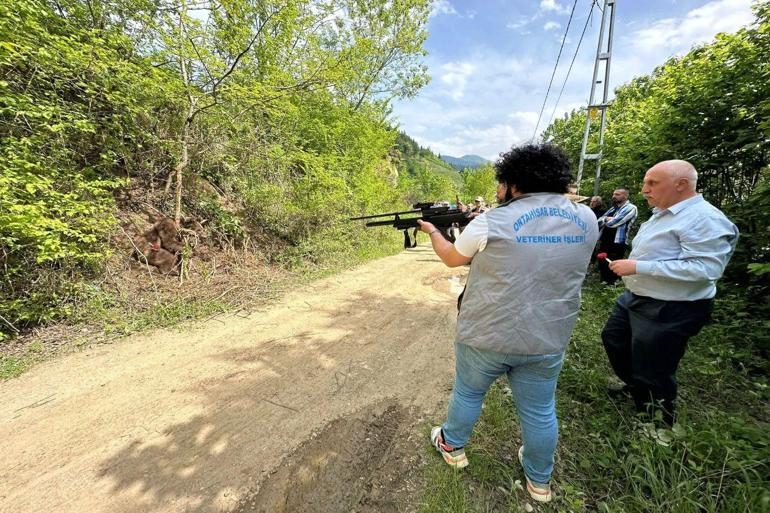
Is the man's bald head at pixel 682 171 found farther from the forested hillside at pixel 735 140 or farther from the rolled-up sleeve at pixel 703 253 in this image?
the forested hillside at pixel 735 140

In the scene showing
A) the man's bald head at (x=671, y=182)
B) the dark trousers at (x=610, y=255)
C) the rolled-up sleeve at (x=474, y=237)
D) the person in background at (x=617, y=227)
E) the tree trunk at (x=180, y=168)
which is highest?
the tree trunk at (x=180, y=168)

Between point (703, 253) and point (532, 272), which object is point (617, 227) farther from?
point (532, 272)

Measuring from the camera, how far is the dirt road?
6.35 ft

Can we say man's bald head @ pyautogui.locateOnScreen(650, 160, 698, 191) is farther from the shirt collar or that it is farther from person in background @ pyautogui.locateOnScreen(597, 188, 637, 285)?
person in background @ pyautogui.locateOnScreen(597, 188, 637, 285)

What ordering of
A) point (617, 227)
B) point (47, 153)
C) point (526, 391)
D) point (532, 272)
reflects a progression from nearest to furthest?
1. point (532, 272)
2. point (526, 391)
3. point (47, 153)
4. point (617, 227)

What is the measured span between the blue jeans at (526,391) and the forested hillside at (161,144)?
485 centimetres

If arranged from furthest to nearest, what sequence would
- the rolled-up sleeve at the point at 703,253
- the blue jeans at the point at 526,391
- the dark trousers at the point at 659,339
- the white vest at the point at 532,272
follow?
the dark trousers at the point at 659,339 → the rolled-up sleeve at the point at 703,253 → the blue jeans at the point at 526,391 → the white vest at the point at 532,272

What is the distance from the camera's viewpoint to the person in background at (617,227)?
5125mm

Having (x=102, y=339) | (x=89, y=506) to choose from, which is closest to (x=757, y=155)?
(x=89, y=506)

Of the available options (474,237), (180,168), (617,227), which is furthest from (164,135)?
(617,227)

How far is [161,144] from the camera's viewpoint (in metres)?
6.01

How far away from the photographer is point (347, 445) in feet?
7.56

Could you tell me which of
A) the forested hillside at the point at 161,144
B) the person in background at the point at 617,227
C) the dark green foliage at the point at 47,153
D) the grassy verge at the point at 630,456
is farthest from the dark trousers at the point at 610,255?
the dark green foliage at the point at 47,153

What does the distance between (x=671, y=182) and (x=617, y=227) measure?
382 cm
